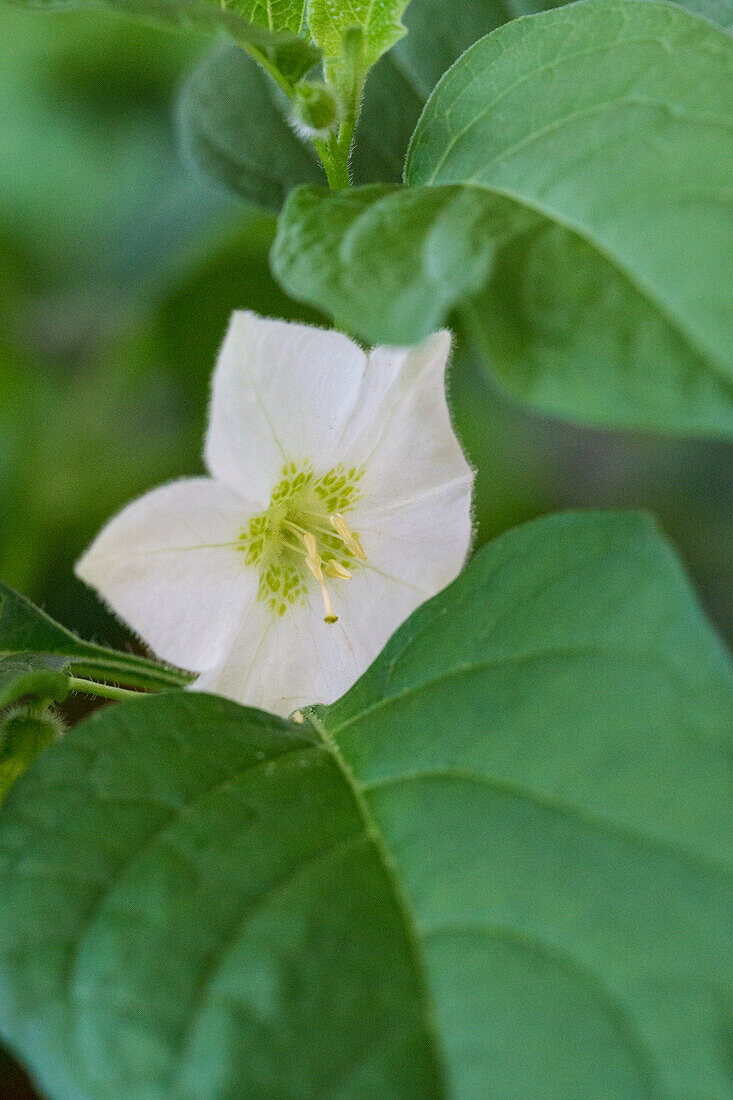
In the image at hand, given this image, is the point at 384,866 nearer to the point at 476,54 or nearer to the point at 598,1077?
the point at 598,1077

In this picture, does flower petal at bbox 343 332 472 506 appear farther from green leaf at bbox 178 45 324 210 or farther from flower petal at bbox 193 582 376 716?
green leaf at bbox 178 45 324 210

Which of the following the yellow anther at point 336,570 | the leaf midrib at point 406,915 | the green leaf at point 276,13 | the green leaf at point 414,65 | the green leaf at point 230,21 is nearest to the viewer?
the leaf midrib at point 406,915

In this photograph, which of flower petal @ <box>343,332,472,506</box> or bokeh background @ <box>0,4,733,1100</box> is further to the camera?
bokeh background @ <box>0,4,733,1100</box>

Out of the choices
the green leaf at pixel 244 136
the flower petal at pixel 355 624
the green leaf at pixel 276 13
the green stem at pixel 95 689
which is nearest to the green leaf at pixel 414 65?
the green leaf at pixel 244 136

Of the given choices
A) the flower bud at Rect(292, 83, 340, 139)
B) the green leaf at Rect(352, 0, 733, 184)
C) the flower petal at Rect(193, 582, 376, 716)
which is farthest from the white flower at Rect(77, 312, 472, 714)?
the green leaf at Rect(352, 0, 733, 184)

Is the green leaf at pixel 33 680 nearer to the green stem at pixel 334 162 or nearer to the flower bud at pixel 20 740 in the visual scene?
the flower bud at pixel 20 740

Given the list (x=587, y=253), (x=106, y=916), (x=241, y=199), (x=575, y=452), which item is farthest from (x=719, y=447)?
(x=106, y=916)

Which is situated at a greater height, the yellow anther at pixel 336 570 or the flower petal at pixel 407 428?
the flower petal at pixel 407 428
